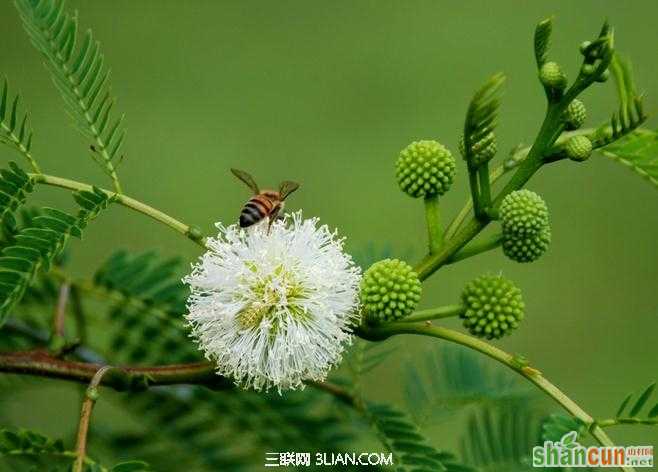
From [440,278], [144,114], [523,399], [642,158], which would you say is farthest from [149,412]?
[144,114]

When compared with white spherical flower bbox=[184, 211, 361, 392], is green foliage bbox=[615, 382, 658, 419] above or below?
below

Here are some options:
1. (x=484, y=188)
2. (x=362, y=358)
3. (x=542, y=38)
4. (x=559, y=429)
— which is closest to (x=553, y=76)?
(x=542, y=38)

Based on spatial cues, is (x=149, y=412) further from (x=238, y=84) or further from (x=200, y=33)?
(x=200, y=33)

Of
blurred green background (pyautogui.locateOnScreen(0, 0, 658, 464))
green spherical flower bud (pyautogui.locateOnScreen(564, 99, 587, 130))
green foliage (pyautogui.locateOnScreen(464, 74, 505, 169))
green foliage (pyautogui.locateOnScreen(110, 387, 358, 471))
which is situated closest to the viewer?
green foliage (pyautogui.locateOnScreen(464, 74, 505, 169))

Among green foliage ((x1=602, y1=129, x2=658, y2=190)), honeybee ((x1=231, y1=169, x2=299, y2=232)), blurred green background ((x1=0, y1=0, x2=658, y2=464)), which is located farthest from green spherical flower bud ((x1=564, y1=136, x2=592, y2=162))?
blurred green background ((x1=0, y1=0, x2=658, y2=464))

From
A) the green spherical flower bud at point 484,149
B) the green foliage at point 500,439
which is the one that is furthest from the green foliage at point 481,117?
the green foliage at point 500,439

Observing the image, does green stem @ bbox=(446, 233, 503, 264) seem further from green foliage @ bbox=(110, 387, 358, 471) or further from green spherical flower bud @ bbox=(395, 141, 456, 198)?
green foliage @ bbox=(110, 387, 358, 471)

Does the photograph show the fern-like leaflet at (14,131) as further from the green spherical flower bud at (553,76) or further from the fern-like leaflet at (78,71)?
the green spherical flower bud at (553,76)

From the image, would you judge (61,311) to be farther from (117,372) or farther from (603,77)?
(603,77)
